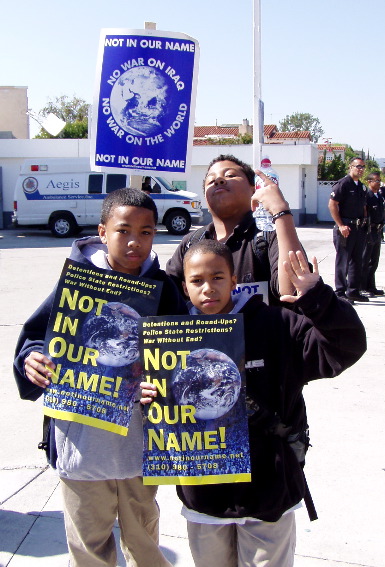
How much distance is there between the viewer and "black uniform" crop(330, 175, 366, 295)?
344 inches

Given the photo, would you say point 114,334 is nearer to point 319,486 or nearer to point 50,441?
point 50,441

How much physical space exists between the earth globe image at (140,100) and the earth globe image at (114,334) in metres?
1.29

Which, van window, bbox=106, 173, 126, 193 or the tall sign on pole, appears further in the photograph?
van window, bbox=106, 173, 126, 193

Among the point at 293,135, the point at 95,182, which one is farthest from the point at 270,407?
the point at 293,135

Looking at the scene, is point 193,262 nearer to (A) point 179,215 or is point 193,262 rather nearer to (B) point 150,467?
(B) point 150,467

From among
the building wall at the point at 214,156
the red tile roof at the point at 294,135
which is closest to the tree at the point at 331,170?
the building wall at the point at 214,156

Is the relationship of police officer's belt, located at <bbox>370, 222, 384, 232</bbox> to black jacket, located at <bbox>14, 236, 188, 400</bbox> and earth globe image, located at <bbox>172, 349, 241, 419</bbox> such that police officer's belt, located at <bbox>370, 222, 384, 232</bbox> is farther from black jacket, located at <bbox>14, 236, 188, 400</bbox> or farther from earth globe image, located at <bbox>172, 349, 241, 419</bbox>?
earth globe image, located at <bbox>172, 349, 241, 419</bbox>

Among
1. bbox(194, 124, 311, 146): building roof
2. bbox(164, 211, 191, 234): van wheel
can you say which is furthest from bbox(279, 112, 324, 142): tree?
bbox(164, 211, 191, 234): van wheel

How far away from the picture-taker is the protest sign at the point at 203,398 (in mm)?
1882

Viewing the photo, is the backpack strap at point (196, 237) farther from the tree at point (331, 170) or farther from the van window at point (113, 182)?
the tree at point (331, 170)

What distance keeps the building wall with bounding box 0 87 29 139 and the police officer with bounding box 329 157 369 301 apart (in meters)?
29.8

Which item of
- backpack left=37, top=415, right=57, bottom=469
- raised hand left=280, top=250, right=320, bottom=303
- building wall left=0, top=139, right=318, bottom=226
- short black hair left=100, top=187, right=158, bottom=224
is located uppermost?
building wall left=0, top=139, right=318, bottom=226

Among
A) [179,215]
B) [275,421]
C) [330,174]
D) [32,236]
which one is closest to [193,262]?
[275,421]

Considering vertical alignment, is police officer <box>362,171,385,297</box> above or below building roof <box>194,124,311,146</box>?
below
